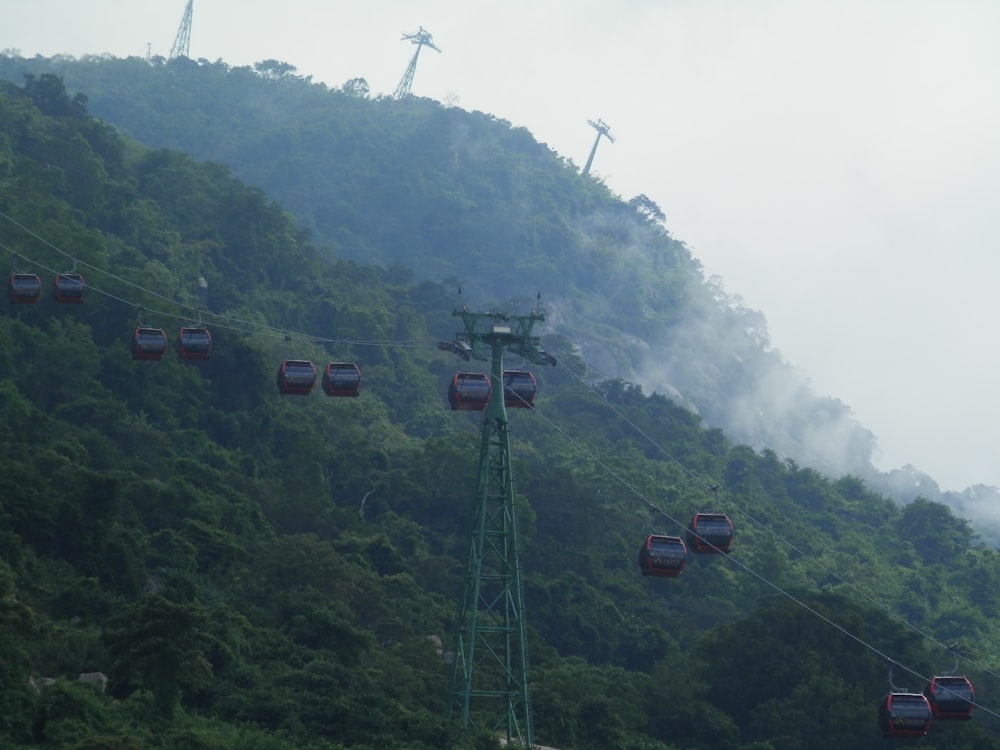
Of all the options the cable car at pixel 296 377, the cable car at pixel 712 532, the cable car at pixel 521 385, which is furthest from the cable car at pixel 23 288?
the cable car at pixel 712 532

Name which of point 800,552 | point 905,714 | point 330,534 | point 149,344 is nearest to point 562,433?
point 800,552

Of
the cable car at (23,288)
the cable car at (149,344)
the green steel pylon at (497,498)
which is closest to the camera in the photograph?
the green steel pylon at (497,498)

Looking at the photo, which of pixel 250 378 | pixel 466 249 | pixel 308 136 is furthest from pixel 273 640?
pixel 308 136

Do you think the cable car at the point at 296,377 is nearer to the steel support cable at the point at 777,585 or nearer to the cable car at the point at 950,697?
the steel support cable at the point at 777,585

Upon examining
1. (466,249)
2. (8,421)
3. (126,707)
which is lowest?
(126,707)

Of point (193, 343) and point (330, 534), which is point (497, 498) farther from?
point (330, 534)

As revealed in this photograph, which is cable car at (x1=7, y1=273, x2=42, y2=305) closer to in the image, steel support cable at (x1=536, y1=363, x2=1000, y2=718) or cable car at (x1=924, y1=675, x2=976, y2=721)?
steel support cable at (x1=536, y1=363, x2=1000, y2=718)

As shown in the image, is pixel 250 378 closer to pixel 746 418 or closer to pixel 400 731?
pixel 400 731
